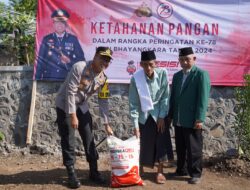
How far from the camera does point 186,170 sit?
5.89 m

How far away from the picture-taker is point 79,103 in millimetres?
5293

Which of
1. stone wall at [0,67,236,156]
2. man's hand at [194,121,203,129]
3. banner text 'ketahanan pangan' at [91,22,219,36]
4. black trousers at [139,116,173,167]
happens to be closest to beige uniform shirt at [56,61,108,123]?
black trousers at [139,116,173,167]

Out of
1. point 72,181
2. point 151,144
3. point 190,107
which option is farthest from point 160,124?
point 72,181

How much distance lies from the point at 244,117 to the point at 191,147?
118 centimetres

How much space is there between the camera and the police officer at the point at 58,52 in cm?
700

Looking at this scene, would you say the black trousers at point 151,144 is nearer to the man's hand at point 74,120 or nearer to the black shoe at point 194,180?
the black shoe at point 194,180

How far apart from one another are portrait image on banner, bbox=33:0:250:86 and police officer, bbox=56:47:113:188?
163cm

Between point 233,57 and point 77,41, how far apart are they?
99.2 inches

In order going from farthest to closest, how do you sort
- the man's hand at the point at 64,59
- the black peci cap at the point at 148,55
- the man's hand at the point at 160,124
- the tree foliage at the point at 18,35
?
the tree foliage at the point at 18,35 → the man's hand at the point at 64,59 → the man's hand at the point at 160,124 → the black peci cap at the point at 148,55

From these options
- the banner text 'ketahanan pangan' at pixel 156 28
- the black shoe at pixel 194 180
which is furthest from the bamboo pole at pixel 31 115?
the black shoe at pixel 194 180

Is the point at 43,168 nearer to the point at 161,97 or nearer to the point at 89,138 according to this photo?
the point at 89,138

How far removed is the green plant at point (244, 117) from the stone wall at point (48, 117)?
51 cm

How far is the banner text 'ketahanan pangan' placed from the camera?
6.74m

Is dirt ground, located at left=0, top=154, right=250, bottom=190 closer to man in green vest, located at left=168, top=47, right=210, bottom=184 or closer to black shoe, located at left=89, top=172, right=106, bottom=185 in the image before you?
black shoe, located at left=89, top=172, right=106, bottom=185
